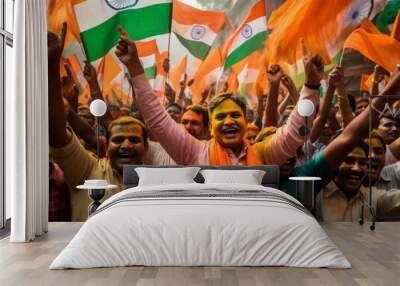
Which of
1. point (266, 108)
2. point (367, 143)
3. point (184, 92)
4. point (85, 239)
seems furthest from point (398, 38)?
point (85, 239)

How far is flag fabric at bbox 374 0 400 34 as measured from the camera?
25.9 ft

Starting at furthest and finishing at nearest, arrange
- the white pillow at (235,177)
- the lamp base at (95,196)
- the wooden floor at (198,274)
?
the lamp base at (95,196)
the white pillow at (235,177)
the wooden floor at (198,274)

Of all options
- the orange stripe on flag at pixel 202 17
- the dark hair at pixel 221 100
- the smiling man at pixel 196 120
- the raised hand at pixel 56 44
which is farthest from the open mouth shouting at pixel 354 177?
the raised hand at pixel 56 44

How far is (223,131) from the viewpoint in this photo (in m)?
7.87

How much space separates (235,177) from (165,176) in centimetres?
87

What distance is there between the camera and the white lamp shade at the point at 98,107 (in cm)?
749

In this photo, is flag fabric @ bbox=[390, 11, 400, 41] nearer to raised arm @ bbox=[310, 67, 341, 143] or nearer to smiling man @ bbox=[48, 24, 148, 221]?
raised arm @ bbox=[310, 67, 341, 143]

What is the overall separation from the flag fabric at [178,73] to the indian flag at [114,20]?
19.1 inches

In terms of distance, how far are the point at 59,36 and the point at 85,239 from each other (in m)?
3.91

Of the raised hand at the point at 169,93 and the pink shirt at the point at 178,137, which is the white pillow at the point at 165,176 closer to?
the pink shirt at the point at 178,137

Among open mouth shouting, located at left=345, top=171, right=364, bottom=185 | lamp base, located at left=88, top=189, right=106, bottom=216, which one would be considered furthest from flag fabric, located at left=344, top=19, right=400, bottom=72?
lamp base, located at left=88, top=189, right=106, bottom=216

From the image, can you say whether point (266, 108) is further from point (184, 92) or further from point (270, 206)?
point (270, 206)

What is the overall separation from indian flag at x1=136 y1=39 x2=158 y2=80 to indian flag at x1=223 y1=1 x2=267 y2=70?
3.20ft

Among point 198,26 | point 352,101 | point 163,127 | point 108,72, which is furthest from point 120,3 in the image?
point 352,101
